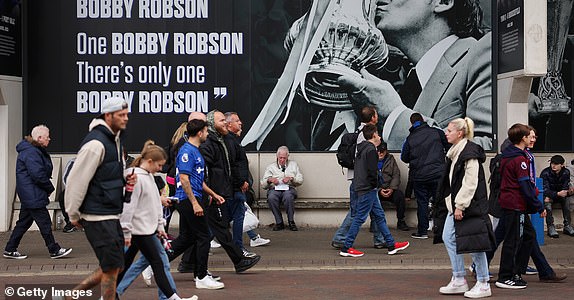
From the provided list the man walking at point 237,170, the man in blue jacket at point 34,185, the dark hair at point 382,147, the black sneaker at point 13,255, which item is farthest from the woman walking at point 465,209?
the black sneaker at point 13,255

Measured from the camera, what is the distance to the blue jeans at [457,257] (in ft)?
33.8

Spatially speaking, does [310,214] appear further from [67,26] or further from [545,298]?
[545,298]

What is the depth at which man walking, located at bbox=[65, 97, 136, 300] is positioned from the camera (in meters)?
7.98

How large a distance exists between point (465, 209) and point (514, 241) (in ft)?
3.29

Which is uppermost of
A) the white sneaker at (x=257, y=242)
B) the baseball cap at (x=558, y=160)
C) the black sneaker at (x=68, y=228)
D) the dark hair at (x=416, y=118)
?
the dark hair at (x=416, y=118)

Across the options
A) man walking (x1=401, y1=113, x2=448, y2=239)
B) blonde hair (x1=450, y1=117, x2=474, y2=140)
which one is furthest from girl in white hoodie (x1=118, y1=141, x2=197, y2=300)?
man walking (x1=401, y1=113, x2=448, y2=239)

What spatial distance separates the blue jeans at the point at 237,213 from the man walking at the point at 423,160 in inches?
134

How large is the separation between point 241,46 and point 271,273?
5.43 metres

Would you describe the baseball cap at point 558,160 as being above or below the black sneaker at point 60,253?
above

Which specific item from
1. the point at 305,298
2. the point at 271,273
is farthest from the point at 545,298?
the point at 271,273

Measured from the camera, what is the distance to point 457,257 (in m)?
10.5

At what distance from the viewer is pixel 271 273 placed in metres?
12.2

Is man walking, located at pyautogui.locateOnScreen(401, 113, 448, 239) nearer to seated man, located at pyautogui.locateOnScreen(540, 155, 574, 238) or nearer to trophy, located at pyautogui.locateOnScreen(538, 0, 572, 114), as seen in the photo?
seated man, located at pyautogui.locateOnScreen(540, 155, 574, 238)

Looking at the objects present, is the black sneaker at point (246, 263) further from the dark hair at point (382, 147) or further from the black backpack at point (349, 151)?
the dark hair at point (382, 147)
